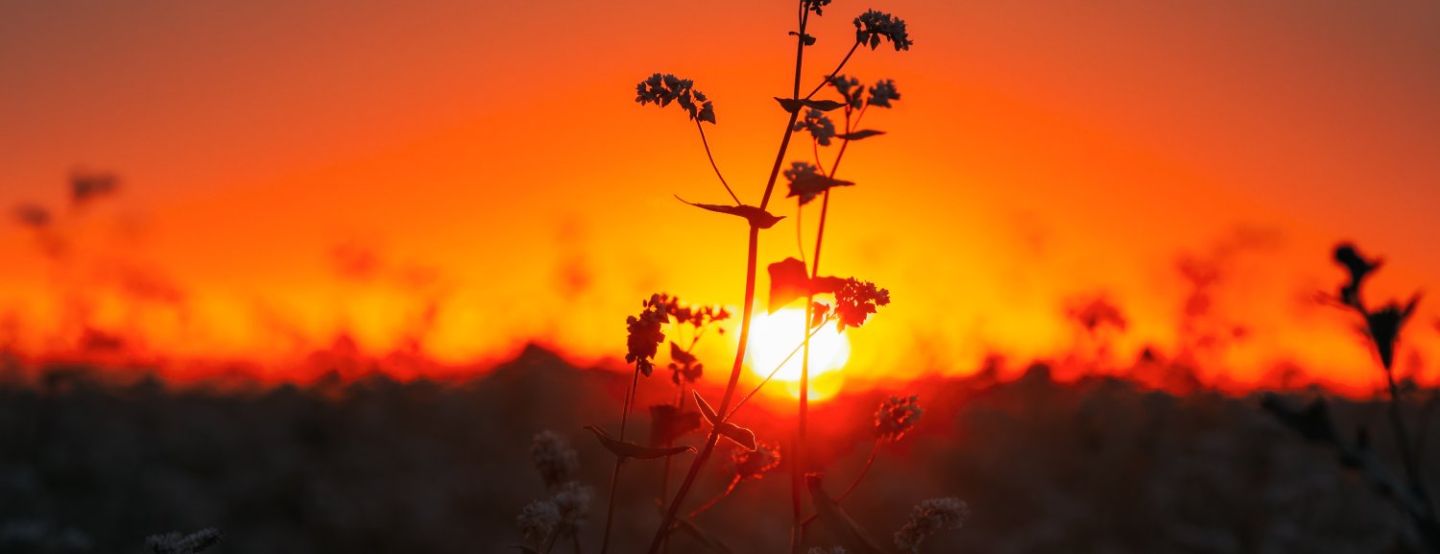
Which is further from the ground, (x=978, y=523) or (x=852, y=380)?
(x=852, y=380)

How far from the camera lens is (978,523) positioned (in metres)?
7.78

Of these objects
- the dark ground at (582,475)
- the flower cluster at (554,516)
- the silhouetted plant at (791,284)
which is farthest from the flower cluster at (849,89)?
the dark ground at (582,475)

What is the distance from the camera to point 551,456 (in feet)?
11.2

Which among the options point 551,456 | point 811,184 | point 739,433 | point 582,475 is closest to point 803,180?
point 811,184

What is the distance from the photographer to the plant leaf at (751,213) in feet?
8.86

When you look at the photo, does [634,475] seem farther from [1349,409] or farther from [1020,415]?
[1349,409]

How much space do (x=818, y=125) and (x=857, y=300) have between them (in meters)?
0.42

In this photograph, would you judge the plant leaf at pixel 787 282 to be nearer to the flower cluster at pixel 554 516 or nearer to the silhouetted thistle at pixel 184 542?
the flower cluster at pixel 554 516

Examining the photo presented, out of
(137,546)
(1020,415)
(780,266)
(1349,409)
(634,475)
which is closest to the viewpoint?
(780,266)

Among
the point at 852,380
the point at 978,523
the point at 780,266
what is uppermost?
the point at 780,266

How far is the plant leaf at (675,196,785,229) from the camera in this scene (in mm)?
2701

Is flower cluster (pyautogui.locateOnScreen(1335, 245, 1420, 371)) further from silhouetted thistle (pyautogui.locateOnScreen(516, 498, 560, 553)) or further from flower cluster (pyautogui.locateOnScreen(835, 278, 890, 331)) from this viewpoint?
silhouetted thistle (pyautogui.locateOnScreen(516, 498, 560, 553))

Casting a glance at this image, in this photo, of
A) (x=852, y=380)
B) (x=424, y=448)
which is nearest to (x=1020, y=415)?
(x=852, y=380)

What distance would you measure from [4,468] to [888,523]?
6.27 meters
